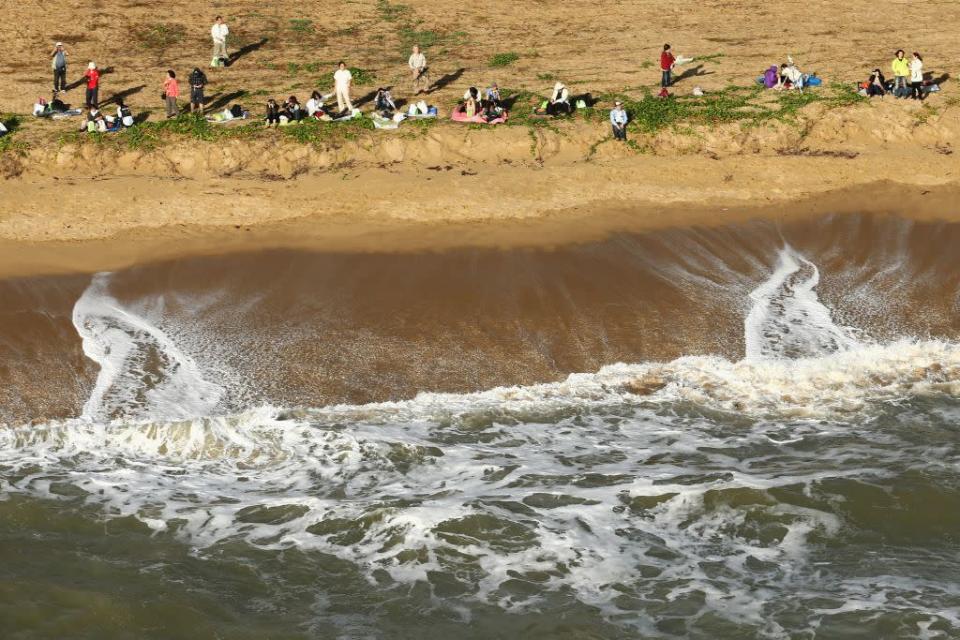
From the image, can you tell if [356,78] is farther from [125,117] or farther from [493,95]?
[125,117]

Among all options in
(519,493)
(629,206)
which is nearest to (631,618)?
(519,493)

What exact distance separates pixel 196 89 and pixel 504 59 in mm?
9126

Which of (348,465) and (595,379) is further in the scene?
(595,379)

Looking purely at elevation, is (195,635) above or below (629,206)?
below

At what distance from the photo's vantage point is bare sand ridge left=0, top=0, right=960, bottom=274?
85.0 ft

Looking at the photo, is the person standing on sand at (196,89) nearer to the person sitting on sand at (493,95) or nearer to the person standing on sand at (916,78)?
the person sitting on sand at (493,95)

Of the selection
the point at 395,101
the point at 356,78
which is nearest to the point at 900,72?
the point at 395,101

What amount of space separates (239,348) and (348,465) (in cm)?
453

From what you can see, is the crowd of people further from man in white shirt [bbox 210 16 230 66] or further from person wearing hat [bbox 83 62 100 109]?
man in white shirt [bbox 210 16 230 66]

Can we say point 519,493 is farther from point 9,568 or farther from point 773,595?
point 9,568

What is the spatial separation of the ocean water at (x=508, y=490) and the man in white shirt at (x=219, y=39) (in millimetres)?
13258

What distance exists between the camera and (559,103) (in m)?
30.8

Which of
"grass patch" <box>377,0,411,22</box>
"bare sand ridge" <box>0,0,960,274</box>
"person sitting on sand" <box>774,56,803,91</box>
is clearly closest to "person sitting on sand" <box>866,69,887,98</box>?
"bare sand ridge" <box>0,0,960,274</box>

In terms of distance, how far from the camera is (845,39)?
1426 inches
